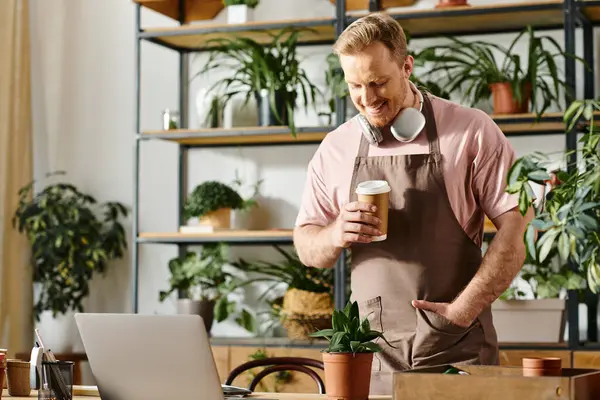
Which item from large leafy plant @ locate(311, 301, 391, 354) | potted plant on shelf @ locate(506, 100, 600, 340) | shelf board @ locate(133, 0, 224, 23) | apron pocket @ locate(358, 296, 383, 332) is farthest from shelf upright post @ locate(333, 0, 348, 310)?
large leafy plant @ locate(311, 301, 391, 354)

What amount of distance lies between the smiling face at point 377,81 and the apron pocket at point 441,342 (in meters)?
0.51

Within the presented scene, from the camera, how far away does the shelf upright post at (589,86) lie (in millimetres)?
4164

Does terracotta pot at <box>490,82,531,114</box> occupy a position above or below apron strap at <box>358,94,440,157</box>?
above

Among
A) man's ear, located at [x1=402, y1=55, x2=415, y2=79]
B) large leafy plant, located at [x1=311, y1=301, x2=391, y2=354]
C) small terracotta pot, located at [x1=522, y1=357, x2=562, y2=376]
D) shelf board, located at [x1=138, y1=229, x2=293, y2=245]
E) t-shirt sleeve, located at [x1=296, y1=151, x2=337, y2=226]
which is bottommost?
small terracotta pot, located at [x1=522, y1=357, x2=562, y2=376]

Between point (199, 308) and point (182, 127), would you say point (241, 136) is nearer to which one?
point (182, 127)

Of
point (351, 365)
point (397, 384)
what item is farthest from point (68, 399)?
point (397, 384)

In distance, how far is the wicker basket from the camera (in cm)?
419

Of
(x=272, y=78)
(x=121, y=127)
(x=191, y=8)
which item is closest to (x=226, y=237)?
(x=272, y=78)

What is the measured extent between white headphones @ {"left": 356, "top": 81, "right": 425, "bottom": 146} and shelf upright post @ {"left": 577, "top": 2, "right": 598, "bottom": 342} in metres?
1.75

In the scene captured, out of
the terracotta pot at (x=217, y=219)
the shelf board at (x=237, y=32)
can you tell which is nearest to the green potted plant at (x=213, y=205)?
the terracotta pot at (x=217, y=219)

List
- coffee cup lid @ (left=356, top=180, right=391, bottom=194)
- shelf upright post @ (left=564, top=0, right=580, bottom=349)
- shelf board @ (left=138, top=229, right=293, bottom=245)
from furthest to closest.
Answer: shelf board @ (left=138, top=229, right=293, bottom=245), shelf upright post @ (left=564, top=0, right=580, bottom=349), coffee cup lid @ (left=356, top=180, right=391, bottom=194)

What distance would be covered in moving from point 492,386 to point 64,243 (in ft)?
10.9

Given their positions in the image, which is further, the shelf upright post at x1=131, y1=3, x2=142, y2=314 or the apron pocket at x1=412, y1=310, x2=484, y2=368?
the shelf upright post at x1=131, y1=3, x2=142, y2=314

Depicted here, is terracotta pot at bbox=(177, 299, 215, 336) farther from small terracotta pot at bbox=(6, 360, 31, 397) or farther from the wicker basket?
small terracotta pot at bbox=(6, 360, 31, 397)
